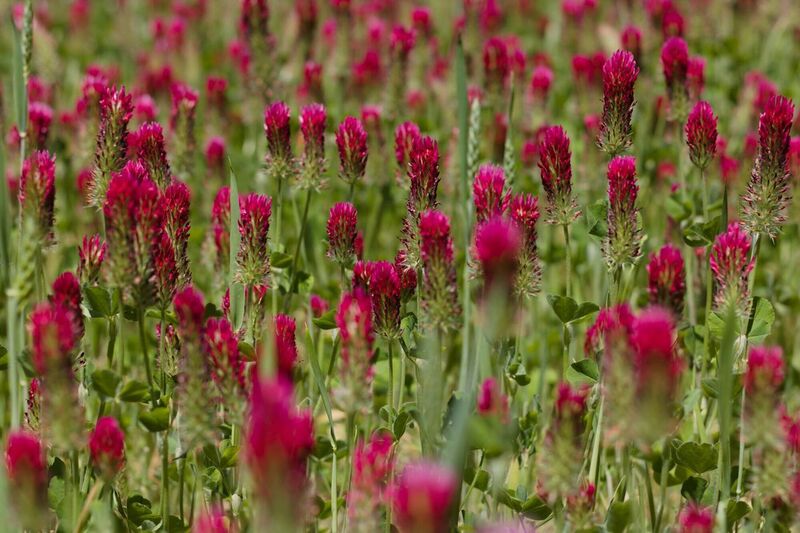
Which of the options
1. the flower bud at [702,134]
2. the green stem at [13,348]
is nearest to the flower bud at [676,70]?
the flower bud at [702,134]

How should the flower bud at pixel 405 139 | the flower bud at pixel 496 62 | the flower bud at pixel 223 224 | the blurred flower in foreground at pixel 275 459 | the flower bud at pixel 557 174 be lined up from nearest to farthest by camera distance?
the blurred flower in foreground at pixel 275 459 < the flower bud at pixel 557 174 < the flower bud at pixel 223 224 < the flower bud at pixel 405 139 < the flower bud at pixel 496 62

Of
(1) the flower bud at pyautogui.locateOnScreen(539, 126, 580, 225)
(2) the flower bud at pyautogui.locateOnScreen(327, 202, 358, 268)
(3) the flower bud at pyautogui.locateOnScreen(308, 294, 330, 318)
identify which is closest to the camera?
(1) the flower bud at pyautogui.locateOnScreen(539, 126, 580, 225)

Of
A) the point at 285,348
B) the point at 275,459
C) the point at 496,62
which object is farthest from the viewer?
the point at 496,62

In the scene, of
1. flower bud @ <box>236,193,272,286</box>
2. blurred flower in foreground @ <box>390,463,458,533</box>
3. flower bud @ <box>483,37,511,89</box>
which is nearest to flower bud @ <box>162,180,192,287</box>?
flower bud @ <box>236,193,272,286</box>

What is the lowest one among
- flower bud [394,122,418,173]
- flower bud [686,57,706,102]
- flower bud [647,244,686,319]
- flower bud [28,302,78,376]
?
flower bud [28,302,78,376]

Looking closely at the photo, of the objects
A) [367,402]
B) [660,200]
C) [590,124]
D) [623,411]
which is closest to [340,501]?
[367,402]

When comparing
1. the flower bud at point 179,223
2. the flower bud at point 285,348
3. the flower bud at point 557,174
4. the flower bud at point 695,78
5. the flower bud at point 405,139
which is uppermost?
the flower bud at point 695,78

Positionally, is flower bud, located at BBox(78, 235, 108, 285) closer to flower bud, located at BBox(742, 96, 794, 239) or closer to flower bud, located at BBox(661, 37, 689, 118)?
flower bud, located at BBox(742, 96, 794, 239)

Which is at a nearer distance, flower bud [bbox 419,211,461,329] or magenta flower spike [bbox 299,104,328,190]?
flower bud [bbox 419,211,461,329]

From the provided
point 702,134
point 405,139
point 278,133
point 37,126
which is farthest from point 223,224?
point 702,134

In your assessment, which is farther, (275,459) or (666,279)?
(666,279)

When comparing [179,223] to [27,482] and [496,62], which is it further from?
[496,62]

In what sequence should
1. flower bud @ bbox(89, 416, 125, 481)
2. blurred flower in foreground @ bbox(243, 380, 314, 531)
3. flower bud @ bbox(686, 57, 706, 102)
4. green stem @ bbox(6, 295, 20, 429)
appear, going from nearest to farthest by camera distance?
1. blurred flower in foreground @ bbox(243, 380, 314, 531)
2. flower bud @ bbox(89, 416, 125, 481)
3. green stem @ bbox(6, 295, 20, 429)
4. flower bud @ bbox(686, 57, 706, 102)

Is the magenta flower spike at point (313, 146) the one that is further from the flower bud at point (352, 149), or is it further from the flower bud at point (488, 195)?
the flower bud at point (488, 195)
